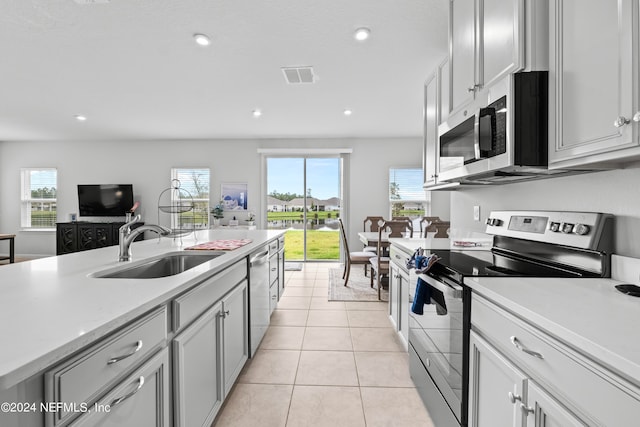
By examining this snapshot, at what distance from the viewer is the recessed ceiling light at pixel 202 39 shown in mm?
2549

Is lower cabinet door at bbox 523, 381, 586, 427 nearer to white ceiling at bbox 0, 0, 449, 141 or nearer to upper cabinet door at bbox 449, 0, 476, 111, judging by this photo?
upper cabinet door at bbox 449, 0, 476, 111

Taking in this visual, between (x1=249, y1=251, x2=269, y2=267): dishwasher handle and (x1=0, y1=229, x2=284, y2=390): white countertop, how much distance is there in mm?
644

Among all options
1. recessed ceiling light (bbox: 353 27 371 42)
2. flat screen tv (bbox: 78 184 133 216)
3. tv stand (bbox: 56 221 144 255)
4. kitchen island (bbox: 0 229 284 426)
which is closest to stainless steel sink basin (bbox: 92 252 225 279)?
kitchen island (bbox: 0 229 284 426)

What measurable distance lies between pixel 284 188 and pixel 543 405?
19.2 feet

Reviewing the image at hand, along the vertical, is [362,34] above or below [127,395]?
above

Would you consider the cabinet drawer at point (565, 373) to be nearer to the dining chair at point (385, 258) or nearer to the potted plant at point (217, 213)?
the dining chair at point (385, 258)

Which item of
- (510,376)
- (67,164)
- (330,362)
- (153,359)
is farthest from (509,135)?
(67,164)

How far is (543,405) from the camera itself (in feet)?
2.65

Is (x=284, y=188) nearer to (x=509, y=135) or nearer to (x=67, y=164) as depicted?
(x=67, y=164)

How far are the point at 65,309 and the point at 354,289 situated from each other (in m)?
3.74

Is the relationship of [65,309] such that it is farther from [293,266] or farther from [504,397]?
[293,266]

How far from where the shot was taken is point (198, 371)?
4.25 ft

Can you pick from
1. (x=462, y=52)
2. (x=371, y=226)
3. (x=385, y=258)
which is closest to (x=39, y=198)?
(x=371, y=226)

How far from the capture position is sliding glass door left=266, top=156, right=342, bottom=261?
6.32 m
